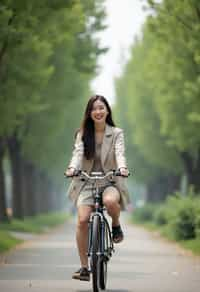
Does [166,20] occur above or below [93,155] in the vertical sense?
above

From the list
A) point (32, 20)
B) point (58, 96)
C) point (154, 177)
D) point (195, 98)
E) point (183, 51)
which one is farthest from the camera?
point (154, 177)

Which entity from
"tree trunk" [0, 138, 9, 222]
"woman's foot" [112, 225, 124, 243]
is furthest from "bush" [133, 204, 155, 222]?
"woman's foot" [112, 225, 124, 243]

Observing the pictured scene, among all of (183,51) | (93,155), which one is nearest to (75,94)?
(183,51)

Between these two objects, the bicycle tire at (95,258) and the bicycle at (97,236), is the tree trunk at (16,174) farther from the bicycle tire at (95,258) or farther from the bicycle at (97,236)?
the bicycle tire at (95,258)

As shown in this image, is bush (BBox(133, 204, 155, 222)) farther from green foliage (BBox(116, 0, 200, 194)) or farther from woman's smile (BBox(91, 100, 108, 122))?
woman's smile (BBox(91, 100, 108, 122))

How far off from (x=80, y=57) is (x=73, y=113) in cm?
1375

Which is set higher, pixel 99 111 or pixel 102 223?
pixel 99 111

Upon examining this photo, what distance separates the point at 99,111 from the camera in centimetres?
A: 1030

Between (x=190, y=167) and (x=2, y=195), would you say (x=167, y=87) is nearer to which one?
(x=2, y=195)

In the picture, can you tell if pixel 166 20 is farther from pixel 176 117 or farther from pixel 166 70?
pixel 176 117

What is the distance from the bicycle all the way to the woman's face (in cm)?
63

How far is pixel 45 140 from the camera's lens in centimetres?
3909

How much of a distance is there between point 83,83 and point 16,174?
4701 millimetres

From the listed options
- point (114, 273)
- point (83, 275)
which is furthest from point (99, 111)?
point (114, 273)
